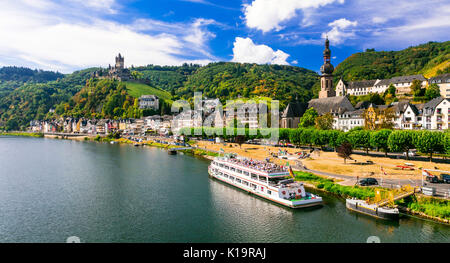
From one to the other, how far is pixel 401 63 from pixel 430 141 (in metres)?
141

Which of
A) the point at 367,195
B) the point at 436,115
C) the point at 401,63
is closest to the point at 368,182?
the point at 367,195

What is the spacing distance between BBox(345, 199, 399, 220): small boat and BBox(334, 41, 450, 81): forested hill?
368ft

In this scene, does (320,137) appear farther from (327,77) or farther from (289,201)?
(327,77)

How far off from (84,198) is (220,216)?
1939cm

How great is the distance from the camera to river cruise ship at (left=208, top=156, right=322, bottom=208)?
3250cm

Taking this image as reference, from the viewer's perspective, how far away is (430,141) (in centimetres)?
4503

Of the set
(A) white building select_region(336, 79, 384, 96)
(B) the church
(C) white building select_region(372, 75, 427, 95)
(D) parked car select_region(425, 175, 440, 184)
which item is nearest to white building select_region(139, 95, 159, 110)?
(B) the church

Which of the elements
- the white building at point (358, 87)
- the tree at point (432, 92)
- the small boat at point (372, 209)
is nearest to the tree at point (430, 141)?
the small boat at point (372, 209)

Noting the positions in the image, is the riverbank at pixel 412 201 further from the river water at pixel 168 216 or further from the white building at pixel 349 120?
the white building at pixel 349 120

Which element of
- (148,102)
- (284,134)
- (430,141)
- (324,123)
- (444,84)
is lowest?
(430,141)

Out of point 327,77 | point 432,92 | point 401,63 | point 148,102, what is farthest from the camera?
point 148,102

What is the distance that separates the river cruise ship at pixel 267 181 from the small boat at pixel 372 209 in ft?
11.1

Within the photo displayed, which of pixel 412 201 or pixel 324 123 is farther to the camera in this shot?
pixel 324 123

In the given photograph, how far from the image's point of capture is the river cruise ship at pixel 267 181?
32500 millimetres
